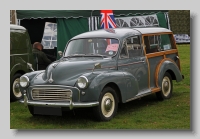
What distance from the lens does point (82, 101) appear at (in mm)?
6105

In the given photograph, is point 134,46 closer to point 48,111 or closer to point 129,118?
point 129,118

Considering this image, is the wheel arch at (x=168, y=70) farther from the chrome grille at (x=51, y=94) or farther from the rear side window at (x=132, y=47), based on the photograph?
the chrome grille at (x=51, y=94)

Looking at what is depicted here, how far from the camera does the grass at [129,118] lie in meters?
6.33

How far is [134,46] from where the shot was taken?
7.64m

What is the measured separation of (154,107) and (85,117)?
166 centimetres

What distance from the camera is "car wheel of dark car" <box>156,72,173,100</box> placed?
8.29 m

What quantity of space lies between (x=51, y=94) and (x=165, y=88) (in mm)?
3187

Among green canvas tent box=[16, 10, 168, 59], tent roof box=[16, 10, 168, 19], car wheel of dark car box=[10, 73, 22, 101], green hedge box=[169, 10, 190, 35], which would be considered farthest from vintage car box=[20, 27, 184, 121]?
green hedge box=[169, 10, 190, 35]

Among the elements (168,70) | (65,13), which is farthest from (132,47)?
(65,13)

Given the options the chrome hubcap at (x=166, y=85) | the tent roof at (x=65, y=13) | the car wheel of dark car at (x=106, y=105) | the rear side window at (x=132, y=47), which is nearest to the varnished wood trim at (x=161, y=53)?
the rear side window at (x=132, y=47)

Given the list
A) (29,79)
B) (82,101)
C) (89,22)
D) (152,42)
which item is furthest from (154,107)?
(89,22)

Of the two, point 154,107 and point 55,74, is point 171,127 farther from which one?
point 55,74

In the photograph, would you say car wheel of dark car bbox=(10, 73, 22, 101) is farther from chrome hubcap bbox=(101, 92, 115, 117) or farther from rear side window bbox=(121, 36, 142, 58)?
chrome hubcap bbox=(101, 92, 115, 117)

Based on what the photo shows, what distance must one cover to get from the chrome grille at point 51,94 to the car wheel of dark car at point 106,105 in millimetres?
572
